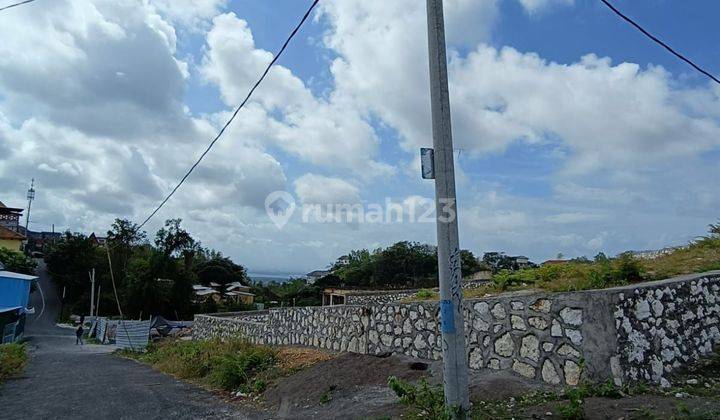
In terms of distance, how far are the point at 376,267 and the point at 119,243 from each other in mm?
32327

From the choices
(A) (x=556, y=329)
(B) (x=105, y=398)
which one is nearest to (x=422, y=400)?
(A) (x=556, y=329)

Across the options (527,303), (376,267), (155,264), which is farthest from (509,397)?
(155,264)

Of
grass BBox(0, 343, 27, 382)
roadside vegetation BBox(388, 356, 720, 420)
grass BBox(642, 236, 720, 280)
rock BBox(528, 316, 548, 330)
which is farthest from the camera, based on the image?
grass BBox(0, 343, 27, 382)

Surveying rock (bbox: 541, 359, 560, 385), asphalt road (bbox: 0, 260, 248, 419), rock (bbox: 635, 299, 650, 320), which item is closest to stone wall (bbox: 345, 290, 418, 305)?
asphalt road (bbox: 0, 260, 248, 419)

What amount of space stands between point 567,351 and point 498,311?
44.2 inches

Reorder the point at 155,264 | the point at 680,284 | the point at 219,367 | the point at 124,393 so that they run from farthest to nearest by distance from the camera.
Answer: the point at 155,264 → the point at 219,367 → the point at 124,393 → the point at 680,284

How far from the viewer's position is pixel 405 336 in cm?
822

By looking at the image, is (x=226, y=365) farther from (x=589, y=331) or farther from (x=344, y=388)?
(x=589, y=331)

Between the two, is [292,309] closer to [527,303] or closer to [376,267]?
[527,303]

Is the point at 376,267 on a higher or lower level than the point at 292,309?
higher

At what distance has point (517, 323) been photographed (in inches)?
247

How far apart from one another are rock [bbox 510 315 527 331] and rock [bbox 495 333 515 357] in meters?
0.15

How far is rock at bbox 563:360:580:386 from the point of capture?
5418mm

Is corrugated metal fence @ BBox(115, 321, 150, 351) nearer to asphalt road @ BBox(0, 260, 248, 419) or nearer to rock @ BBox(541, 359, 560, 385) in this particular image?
asphalt road @ BBox(0, 260, 248, 419)
